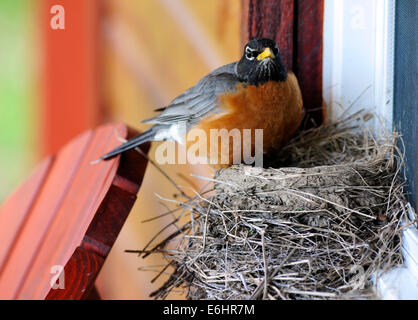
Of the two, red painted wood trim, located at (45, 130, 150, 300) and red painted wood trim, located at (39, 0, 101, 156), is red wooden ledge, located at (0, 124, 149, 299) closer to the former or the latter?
red painted wood trim, located at (45, 130, 150, 300)

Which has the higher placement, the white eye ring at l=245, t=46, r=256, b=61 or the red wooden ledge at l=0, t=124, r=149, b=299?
the white eye ring at l=245, t=46, r=256, b=61

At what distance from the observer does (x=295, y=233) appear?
176cm

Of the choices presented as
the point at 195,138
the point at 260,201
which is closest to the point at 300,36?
the point at 195,138

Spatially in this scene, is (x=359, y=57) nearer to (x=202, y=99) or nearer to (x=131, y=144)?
(x=202, y=99)

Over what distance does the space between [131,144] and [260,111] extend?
2.12ft

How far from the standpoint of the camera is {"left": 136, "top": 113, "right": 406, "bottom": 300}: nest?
1.61m

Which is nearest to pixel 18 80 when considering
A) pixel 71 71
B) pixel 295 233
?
pixel 71 71

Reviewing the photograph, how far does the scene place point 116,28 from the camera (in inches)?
146

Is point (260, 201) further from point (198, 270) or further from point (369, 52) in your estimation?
point (369, 52)

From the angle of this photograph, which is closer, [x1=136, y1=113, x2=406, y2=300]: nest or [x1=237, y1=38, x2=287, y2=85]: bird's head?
[x1=136, y1=113, x2=406, y2=300]: nest

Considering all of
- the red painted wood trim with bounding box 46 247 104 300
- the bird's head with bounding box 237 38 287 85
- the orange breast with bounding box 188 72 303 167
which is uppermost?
the bird's head with bounding box 237 38 287 85

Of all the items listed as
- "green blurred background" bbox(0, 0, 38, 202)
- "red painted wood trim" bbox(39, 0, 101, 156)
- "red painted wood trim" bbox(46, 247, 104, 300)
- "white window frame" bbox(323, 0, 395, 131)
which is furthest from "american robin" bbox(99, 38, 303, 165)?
"green blurred background" bbox(0, 0, 38, 202)
